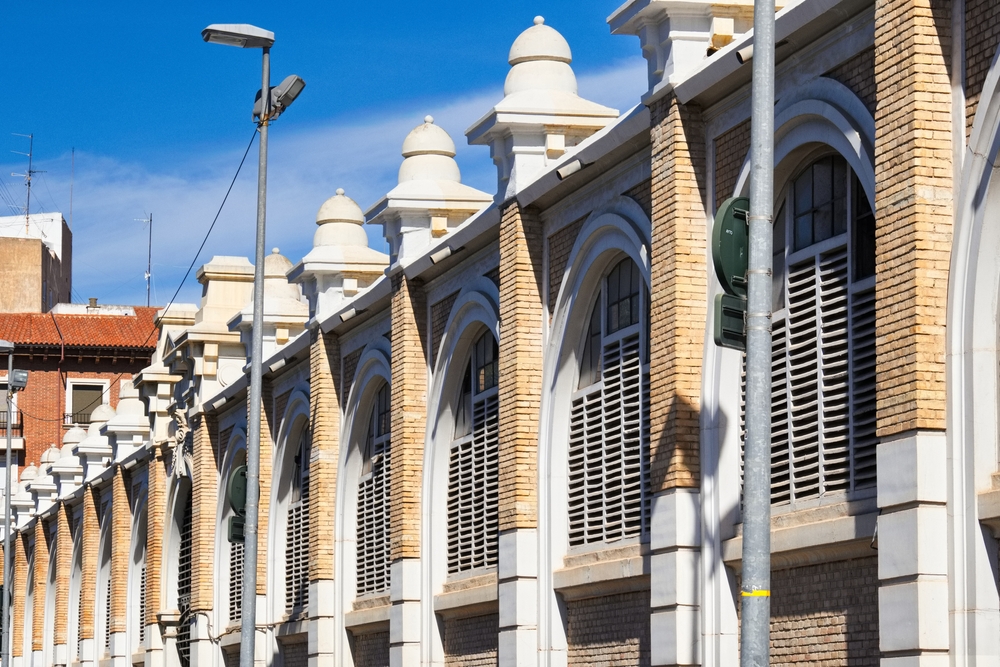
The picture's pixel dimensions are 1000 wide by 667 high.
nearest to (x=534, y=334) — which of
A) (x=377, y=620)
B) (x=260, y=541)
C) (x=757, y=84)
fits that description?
(x=377, y=620)

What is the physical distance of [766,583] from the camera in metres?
12.0

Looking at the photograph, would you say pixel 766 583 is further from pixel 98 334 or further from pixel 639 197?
pixel 98 334

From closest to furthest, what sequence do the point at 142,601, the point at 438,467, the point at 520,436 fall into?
the point at 520,436 < the point at 438,467 < the point at 142,601

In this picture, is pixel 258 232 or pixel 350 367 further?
pixel 350 367

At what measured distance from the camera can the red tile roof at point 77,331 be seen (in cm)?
7431

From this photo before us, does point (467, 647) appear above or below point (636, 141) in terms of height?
below

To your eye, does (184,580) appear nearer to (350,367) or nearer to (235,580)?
(235,580)

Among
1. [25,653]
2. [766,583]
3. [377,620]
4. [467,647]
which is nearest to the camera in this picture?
[766,583]

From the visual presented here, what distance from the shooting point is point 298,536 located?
32.8 m

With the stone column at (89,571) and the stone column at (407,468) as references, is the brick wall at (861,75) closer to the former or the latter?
the stone column at (407,468)

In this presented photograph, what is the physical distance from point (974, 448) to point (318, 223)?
1936 cm

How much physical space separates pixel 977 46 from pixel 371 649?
17.4 meters

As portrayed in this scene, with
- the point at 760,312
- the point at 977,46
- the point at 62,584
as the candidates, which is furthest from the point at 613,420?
the point at 62,584

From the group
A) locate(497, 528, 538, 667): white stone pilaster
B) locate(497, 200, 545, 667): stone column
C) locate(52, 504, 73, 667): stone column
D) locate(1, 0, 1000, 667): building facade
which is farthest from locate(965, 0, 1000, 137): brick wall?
locate(52, 504, 73, 667): stone column
